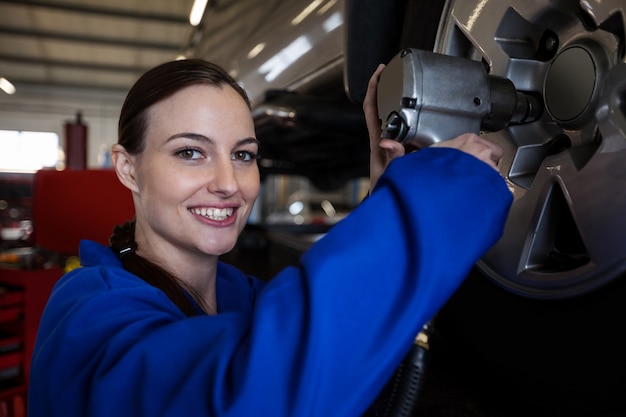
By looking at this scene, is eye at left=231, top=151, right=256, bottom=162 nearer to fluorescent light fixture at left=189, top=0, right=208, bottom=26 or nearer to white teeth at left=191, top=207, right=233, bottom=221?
white teeth at left=191, top=207, right=233, bottom=221

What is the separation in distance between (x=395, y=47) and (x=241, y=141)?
486 millimetres

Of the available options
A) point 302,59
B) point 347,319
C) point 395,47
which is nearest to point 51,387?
point 347,319

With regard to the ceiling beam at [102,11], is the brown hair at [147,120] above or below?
below

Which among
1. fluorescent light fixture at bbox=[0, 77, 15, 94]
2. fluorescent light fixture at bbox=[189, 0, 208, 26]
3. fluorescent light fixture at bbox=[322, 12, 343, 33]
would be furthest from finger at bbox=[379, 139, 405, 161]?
fluorescent light fixture at bbox=[0, 77, 15, 94]

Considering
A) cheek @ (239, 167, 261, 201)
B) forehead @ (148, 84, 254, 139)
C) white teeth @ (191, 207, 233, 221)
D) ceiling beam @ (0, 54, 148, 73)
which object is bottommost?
white teeth @ (191, 207, 233, 221)

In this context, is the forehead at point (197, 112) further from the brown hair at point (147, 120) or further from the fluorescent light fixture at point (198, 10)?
the fluorescent light fixture at point (198, 10)

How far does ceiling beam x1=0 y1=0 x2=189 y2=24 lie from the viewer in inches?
331

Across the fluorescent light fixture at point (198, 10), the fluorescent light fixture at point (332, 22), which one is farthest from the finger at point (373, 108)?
the fluorescent light fixture at point (198, 10)

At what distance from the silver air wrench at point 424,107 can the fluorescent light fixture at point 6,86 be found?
13.7 metres

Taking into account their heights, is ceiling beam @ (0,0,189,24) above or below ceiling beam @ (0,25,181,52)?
above

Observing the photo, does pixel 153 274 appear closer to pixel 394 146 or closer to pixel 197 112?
pixel 197 112

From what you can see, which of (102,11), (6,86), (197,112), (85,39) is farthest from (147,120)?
(6,86)

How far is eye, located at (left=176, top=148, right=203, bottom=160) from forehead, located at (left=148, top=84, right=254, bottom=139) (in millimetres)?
28

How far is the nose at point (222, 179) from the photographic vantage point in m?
0.67
